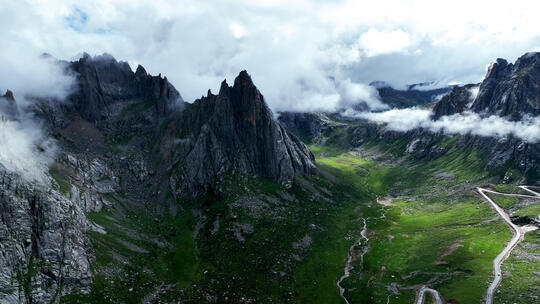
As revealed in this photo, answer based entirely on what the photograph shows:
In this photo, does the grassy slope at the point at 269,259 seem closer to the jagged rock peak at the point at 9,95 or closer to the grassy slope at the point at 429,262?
the grassy slope at the point at 429,262

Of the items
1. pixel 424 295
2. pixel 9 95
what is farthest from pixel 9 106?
pixel 424 295

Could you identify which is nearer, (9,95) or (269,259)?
(269,259)

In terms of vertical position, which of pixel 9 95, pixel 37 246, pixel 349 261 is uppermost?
pixel 9 95

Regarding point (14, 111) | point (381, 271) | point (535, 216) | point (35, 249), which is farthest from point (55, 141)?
point (535, 216)

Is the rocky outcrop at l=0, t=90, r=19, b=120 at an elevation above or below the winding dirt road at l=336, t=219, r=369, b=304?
above

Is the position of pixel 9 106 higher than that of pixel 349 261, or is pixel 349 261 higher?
pixel 9 106

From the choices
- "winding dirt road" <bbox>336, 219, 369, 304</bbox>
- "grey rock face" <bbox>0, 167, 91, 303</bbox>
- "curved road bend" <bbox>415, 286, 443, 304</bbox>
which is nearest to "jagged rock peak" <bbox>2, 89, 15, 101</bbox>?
"grey rock face" <bbox>0, 167, 91, 303</bbox>

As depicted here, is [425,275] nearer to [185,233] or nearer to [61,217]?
[185,233]

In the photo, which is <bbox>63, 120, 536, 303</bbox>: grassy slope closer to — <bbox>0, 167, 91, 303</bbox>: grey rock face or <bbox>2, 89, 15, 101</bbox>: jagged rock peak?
<bbox>0, 167, 91, 303</bbox>: grey rock face

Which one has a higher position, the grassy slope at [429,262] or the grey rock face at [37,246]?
the grey rock face at [37,246]

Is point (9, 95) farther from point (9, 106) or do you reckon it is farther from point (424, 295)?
point (424, 295)

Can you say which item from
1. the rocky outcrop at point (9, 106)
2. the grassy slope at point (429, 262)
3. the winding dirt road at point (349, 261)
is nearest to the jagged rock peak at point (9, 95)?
the rocky outcrop at point (9, 106)
